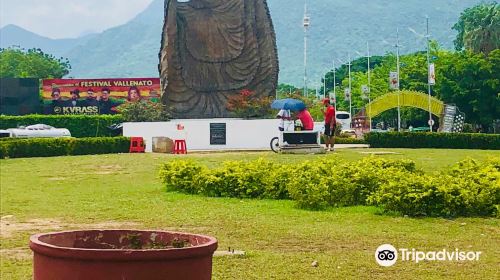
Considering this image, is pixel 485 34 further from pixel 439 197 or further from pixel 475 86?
pixel 439 197

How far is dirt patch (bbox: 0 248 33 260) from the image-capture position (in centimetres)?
731

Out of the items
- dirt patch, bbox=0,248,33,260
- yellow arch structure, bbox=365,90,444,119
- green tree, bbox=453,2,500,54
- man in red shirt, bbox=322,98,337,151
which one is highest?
green tree, bbox=453,2,500,54

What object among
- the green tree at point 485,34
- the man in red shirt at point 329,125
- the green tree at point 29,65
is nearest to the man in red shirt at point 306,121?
the man in red shirt at point 329,125

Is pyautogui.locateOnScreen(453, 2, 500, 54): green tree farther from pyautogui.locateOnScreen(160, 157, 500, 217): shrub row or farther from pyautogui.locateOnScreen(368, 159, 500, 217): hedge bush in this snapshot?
pyautogui.locateOnScreen(368, 159, 500, 217): hedge bush

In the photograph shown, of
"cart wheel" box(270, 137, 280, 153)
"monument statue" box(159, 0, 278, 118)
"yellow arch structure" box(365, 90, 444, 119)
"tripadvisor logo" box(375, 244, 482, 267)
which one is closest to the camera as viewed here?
"tripadvisor logo" box(375, 244, 482, 267)

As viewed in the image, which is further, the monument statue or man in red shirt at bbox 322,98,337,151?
the monument statue

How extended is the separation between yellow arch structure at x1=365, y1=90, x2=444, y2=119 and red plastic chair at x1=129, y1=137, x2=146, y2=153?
17.4 meters

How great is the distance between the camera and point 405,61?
61062 millimetres

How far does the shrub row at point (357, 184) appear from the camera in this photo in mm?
9500

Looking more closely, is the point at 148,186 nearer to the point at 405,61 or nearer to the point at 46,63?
the point at 405,61

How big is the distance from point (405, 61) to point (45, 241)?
195 feet

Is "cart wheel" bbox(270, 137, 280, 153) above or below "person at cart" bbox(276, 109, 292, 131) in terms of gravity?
below

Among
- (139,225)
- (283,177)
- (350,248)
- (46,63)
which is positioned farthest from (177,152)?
(46,63)

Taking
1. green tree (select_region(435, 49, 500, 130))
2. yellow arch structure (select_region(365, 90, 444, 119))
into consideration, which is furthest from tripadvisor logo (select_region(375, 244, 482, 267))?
green tree (select_region(435, 49, 500, 130))
